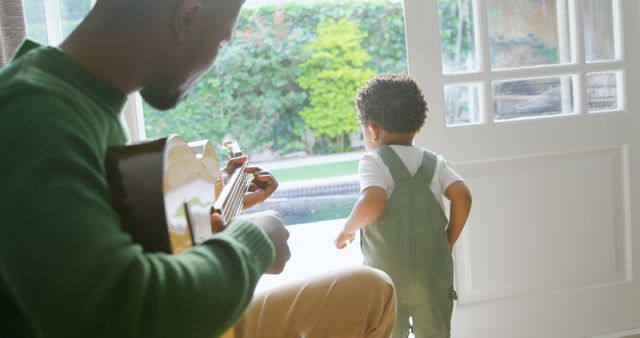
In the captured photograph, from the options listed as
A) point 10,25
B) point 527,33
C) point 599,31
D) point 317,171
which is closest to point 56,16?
point 10,25

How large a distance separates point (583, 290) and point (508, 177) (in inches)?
21.9

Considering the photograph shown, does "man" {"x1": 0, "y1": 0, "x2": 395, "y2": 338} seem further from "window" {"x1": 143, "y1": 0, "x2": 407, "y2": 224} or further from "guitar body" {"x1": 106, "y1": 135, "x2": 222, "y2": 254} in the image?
"window" {"x1": 143, "y1": 0, "x2": 407, "y2": 224}

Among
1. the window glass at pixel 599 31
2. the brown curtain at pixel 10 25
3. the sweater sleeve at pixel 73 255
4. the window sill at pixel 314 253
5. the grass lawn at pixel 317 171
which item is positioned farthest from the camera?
the grass lawn at pixel 317 171

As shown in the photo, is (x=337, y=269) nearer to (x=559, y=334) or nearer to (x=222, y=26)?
(x=222, y=26)

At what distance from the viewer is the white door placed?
7.05ft

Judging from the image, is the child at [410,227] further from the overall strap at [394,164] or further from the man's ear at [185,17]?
the man's ear at [185,17]

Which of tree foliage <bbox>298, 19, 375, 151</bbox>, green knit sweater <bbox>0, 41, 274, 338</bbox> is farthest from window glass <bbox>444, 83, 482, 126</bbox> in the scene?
tree foliage <bbox>298, 19, 375, 151</bbox>

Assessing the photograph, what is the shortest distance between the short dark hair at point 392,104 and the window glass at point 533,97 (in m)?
0.46

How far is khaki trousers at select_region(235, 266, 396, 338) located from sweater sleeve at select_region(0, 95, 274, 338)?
1.59 ft

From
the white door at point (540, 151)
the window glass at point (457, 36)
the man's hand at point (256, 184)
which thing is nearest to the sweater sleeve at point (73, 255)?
the man's hand at point (256, 184)

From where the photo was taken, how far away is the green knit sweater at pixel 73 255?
2.05 ft

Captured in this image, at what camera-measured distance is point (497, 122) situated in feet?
7.09

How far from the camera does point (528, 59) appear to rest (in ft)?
7.25

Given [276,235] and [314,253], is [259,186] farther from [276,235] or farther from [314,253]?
[314,253]
